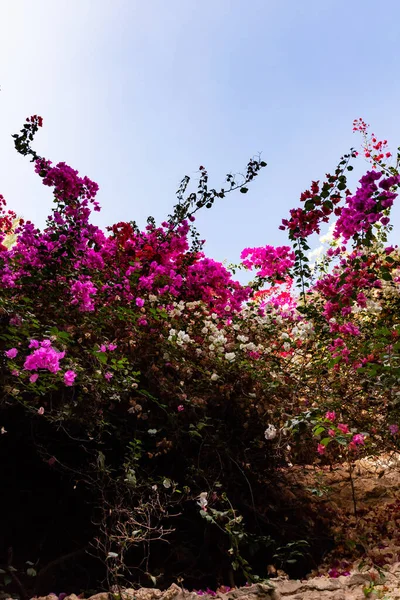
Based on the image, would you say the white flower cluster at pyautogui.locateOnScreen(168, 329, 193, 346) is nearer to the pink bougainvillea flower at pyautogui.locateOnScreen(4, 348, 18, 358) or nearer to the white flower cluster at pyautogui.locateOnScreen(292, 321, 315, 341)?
the white flower cluster at pyautogui.locateOnScreen(292, 321, 315, 341)

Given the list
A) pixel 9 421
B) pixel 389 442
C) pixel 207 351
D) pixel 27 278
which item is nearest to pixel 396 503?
pixel 389 442

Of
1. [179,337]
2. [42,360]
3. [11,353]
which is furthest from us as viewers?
[179,337]

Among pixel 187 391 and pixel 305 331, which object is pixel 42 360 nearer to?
pixel 187 391

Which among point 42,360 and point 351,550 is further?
point 351,550

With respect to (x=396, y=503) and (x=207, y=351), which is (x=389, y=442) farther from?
(x=207, y=351)

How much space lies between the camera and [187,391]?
4.21 m

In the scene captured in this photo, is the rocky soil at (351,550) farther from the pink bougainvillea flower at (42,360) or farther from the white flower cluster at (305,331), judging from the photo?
the pink bougainvillea flower at (42,360)

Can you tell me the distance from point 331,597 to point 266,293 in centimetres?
578

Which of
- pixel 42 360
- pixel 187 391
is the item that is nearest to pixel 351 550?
pixel 187 391

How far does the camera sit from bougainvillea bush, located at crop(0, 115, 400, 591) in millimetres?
3492

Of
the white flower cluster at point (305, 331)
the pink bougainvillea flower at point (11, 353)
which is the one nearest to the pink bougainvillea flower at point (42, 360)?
the pink bougainvillea flower at point (11, 353)

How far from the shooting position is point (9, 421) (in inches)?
156

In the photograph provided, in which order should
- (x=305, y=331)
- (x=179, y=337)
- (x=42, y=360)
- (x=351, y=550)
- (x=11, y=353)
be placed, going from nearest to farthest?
(x=42, y=360), (x=11, y=353), (x=351, y=550), (x=179, y=337), (x=305, y=331)

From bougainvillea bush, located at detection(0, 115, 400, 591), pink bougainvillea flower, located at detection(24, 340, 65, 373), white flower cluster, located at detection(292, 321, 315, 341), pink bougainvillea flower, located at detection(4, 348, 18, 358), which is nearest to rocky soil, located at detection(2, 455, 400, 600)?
bougainvillea bush, located at detection(0, 115, 400, 591)
